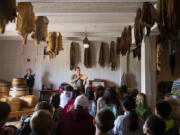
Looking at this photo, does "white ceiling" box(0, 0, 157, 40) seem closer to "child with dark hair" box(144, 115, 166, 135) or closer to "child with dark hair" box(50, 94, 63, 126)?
"child with dark hair" box(50, 94, 63, 126)

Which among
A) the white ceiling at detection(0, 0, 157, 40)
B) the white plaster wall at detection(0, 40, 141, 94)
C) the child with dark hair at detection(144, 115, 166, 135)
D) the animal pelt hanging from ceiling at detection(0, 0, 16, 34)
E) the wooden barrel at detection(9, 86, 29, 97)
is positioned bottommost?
the wooden barrel at detection(9, 86, 29, 97)

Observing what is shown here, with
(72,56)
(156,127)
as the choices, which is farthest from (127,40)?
(156,127)

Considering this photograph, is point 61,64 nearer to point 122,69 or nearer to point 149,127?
point 122,69

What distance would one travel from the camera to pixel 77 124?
6.33ft

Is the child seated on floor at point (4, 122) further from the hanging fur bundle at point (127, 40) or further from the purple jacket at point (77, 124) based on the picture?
the hanging fur bundle at point (127, 40)

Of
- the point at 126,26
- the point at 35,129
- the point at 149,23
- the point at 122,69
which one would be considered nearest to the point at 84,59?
the point at 122,69

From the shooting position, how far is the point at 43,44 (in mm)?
8641

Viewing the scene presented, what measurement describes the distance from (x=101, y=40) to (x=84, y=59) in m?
1.38

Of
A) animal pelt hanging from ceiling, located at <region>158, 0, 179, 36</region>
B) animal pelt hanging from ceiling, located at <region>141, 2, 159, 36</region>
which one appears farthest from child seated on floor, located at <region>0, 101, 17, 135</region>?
animal pelt hanging from ceiling, located at <region>141, 2, 159, 36</region>

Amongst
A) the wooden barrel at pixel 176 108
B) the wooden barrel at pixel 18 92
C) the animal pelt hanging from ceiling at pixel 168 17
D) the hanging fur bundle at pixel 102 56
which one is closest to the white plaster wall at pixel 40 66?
the hanging fur bundle at pixel 102 56

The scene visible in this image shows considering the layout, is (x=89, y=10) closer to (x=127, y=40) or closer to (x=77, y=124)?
(x=127, y=40)

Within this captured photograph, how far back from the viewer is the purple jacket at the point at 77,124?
1.90 m

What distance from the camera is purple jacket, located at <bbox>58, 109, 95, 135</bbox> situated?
1896 millimetres

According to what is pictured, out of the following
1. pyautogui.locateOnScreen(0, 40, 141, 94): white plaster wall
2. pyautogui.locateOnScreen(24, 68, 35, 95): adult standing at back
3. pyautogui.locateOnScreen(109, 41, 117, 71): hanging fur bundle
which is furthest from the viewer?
pyautogui.locateOnScreen(0, 40, 141, 94): white plaster wall
